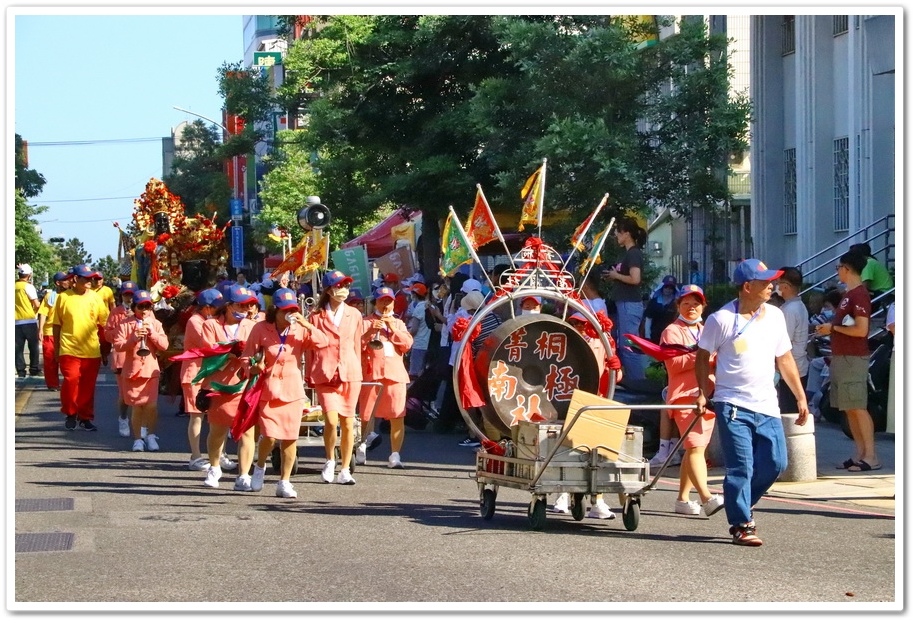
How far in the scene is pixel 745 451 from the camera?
950 centimetres

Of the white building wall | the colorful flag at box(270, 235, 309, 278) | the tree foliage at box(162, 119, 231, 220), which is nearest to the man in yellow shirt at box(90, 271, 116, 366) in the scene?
the colorful flag at box(270, 235, 309, 278)

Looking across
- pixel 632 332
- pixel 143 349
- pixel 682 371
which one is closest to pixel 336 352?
pixel 682 371

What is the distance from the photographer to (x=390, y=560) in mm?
8953

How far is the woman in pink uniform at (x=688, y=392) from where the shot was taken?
10.7m

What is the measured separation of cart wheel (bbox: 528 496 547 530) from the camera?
10.2 meters

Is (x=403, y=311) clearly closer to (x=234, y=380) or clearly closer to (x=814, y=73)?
(x=234, y=380)

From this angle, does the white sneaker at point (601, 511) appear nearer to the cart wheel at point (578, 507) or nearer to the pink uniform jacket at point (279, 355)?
the cart wheel at point (578, 507)

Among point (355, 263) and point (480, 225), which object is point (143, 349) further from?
point (355, 263)

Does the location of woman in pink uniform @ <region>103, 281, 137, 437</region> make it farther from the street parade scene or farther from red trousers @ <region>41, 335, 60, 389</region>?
red trousers @ <region>41, 335, 60, 389</region>

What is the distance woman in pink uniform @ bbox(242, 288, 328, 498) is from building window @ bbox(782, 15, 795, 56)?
14.3 m

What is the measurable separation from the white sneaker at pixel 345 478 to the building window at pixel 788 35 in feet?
45.7

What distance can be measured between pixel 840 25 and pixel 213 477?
1319cm

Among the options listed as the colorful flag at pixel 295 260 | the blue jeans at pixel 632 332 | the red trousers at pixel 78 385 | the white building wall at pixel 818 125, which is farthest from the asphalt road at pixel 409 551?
the white building wall at pixel 818 125
